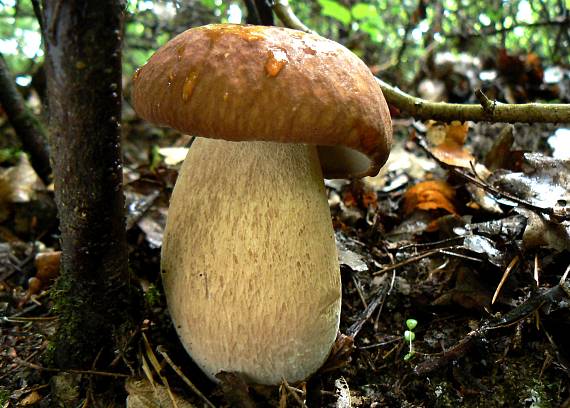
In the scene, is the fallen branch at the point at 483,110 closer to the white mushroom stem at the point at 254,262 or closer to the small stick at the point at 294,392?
the white mushroom stem at the point at 254,262

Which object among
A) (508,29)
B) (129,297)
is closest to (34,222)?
(129,297)

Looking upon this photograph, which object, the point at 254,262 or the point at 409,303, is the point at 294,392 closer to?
the point at 254,262

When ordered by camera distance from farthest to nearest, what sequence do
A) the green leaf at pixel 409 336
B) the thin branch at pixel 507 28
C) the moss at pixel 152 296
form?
the thin branch at pixel 507 28, the moss at pixel 152 296, the green leaf at pixel 409 336

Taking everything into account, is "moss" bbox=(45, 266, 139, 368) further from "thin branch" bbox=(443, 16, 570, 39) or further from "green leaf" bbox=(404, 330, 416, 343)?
"thin branch" bbox=(443, 16, 570, 39)

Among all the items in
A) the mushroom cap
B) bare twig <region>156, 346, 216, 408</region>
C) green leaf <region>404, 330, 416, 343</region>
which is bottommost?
bare twig <region>156, 346, 216, 408</region>

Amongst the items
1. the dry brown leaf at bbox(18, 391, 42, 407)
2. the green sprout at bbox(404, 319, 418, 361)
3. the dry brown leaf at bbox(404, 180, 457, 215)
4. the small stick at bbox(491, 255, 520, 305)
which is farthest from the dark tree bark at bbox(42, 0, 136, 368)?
the dry brown leaf at bbox(404, 180, 457, 215)

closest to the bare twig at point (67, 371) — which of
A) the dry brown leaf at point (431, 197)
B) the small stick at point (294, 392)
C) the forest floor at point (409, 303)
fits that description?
the forest floor at point (409, 303)

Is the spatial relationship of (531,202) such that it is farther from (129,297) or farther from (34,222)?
(34,222)
